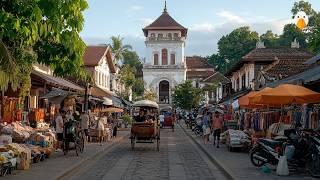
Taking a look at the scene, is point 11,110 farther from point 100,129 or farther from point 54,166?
point 100,129

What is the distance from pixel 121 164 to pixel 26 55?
6587 mm

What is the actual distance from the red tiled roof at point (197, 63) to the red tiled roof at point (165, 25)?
53.5 ft

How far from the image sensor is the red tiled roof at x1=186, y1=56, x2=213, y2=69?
5064 inches

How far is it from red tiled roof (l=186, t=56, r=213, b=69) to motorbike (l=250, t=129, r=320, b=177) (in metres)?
112

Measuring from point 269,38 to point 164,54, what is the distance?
67.3 ft

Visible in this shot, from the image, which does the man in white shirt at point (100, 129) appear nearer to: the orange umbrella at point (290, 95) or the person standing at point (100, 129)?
the person standing at point (100, 129)

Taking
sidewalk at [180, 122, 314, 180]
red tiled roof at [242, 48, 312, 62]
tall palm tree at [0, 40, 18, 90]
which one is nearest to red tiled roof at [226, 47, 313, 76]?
red tiled roof at [242, 48, 312, 62]

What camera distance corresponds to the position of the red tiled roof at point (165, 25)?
363 ft

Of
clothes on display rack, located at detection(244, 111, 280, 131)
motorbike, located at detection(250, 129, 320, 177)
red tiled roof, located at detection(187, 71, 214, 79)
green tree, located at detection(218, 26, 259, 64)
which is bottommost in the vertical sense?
motorbike, located at detection(250, 129, 320, 177)

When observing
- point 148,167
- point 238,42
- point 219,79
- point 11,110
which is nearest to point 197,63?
point 238,42

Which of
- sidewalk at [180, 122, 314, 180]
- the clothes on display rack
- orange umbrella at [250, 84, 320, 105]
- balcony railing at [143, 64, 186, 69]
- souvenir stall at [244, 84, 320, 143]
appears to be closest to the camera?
sidewalk at [180, 122, 314, 180]

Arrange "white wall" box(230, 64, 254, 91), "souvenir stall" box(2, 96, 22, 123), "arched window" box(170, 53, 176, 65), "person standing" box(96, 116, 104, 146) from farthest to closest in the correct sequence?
1. "arched window" box(170, 53, 176, 65)
2. "white wall" box(230, 64, 254, 91)
3. "person standing" box(96, 116, 104, 146)
4. "souvenir stall" box(2, 96, 22, 123)

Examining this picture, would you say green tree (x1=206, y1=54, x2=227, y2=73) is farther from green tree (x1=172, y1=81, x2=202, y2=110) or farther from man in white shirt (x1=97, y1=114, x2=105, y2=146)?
man in white shirt (x1=97, y1=114, x2=105, y2=146)

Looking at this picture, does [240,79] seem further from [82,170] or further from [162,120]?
[82,170]
